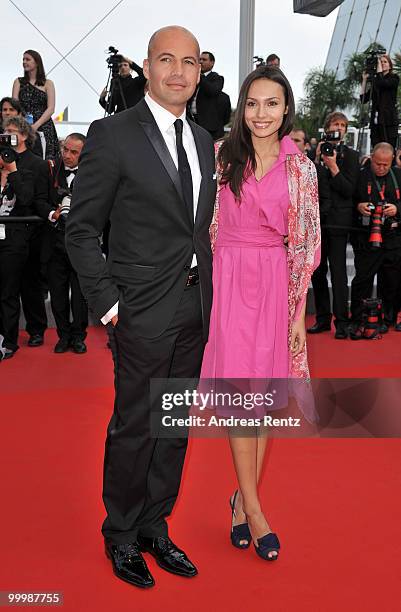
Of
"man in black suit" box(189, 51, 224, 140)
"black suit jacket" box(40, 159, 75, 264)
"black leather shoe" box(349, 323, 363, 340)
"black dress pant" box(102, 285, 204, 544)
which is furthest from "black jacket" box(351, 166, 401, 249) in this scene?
"black dress pant" box(102, 285, 204, 544)

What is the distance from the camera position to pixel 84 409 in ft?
14.0

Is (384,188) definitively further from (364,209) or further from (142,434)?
(142,434)

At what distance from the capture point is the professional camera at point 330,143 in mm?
6156

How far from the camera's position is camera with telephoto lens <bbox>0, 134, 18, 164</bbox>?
5469 mm

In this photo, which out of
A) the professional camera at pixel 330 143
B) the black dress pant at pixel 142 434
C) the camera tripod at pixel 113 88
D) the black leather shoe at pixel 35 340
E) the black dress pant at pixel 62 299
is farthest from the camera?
the camera tripod at pixel 113 88

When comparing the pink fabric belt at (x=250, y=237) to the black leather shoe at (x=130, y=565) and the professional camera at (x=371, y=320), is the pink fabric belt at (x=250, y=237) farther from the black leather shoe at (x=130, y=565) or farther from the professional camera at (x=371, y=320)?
the professional camera at (x=371, y=320)

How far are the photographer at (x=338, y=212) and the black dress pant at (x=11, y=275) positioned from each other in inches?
92.9

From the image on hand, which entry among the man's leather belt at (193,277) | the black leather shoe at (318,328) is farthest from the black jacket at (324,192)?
the man's leather belt at (193,277)

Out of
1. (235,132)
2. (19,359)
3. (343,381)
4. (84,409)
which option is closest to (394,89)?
(343,381)

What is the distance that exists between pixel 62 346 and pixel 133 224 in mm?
3604

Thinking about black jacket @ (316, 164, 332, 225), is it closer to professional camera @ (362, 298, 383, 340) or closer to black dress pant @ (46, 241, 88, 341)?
professional camera @ (362, 298, 383, 340)

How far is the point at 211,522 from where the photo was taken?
2855 mm

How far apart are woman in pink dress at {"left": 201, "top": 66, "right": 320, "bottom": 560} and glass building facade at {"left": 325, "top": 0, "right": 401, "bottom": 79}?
16941mm

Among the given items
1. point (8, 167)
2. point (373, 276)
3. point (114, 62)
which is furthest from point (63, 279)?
point (373, 276)
